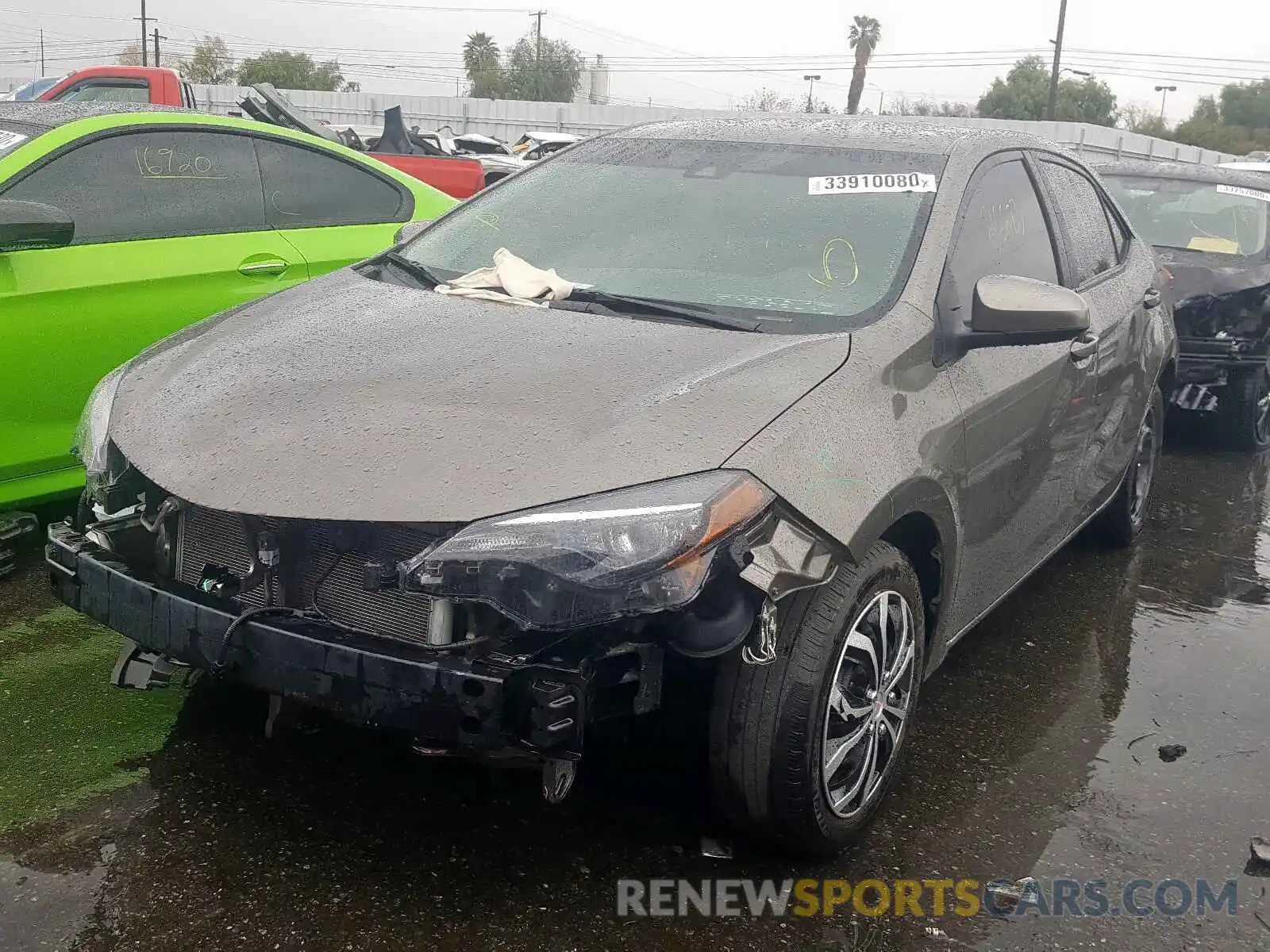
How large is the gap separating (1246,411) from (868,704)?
5.41m

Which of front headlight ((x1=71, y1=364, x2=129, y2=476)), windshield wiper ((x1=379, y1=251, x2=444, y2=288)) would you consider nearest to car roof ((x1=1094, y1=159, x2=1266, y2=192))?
windshield wiper ((x1=379, y1=251, x2=444, y2=288))

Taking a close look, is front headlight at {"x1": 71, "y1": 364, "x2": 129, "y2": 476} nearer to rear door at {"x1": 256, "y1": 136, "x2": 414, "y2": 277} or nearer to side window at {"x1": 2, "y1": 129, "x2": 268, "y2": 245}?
side window at {"x1": 2, "y1": 129, "x2": 268, "y2": 245}

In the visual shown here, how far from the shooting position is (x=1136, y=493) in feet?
17.7

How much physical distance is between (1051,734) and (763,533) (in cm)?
173

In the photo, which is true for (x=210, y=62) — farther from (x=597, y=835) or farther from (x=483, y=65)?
(x=597, y=835)

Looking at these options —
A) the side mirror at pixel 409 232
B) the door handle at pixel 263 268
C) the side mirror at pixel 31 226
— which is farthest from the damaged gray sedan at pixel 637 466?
the door handle at pixel 263 268

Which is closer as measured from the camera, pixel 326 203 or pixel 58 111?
pixel 58 111

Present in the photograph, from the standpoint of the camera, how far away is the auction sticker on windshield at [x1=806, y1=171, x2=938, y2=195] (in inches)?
139

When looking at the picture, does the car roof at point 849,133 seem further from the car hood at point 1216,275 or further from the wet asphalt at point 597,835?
the car hood at point 1216,275

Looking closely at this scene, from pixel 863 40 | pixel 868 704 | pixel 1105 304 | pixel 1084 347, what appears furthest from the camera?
pixel 863 40

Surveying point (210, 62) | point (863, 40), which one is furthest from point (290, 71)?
point (863, 40)

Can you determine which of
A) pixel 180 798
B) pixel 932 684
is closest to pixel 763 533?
pixel 180 798

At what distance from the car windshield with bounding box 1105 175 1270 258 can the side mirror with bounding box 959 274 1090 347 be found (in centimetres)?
497

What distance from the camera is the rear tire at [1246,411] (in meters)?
7.34
